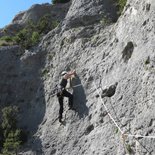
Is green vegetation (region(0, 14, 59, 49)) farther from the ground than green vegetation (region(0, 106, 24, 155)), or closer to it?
farther from the ground

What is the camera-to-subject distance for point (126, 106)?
14.6m

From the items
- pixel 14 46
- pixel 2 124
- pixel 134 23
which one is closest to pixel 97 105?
pixel 134 23

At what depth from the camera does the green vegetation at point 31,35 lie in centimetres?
2342

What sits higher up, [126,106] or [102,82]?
[102,82]

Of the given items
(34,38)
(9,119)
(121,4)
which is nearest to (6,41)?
(34,38)

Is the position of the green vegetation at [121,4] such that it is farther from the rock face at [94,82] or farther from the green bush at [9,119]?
the green bush at [9,119]

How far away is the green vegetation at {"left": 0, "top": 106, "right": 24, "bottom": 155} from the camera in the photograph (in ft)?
56.3

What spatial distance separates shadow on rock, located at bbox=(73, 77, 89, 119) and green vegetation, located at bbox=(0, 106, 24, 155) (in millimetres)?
2536

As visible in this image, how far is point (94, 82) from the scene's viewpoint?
1736 centimetres

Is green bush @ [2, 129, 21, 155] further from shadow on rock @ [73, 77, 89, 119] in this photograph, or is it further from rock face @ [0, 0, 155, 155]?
shadow on rock @ [73, 77, 89, 119]

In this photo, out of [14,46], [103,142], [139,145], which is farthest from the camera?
[14,46]

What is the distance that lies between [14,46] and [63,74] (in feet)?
20.1

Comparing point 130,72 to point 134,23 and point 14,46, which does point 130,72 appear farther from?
point 14,46

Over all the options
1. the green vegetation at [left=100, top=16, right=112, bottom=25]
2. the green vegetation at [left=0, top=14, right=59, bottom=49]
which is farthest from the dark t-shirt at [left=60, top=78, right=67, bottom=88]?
the green vegetation at [left=0, top=14, right=59, bottom=49]
